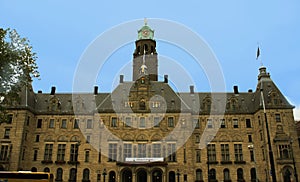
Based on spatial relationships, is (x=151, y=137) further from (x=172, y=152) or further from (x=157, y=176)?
(x=157, y=176)

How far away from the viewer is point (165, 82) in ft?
212

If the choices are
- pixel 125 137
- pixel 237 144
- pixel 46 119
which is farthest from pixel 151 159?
pixel 46 119

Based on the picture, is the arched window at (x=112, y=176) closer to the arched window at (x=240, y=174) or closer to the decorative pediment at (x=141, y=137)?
the decorative pediment at (x=141, y=137)

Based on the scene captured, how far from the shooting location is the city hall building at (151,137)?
172ft

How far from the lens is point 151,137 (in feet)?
181

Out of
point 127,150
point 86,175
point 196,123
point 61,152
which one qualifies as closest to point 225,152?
point 196,123

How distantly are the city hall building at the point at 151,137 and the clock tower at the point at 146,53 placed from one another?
14.0 metres

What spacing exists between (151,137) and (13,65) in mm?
30730

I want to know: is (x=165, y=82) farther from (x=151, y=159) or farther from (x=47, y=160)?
(x=47, y=160)

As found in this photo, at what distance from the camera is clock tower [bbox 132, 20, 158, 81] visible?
244ft

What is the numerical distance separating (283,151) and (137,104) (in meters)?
27.9

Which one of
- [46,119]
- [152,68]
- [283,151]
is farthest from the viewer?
[152,68]

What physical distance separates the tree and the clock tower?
135ft

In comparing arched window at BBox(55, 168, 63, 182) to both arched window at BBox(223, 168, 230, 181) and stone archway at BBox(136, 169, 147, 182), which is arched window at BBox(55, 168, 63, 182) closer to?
stone archway at BBox(136, 169, 147, 182)
